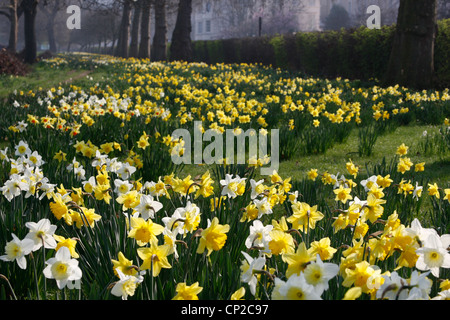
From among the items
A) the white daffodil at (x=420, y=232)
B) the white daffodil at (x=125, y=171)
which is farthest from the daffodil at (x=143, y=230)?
the white daffodil at (x=125, y=171)

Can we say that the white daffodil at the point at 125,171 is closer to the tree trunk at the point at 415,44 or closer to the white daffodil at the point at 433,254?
the white daffodil at the point at 433,254

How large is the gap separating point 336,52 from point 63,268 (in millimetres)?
15603

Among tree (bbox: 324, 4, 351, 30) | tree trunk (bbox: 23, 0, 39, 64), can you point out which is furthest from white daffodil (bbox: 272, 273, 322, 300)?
tree (bbox: 324, 4, 351, 30)

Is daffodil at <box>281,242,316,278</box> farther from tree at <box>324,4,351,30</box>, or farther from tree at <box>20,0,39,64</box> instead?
tree at <box>324,4,351,30</box>

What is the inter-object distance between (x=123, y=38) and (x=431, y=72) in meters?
23.1

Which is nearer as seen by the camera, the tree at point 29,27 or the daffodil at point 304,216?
the daffodil at point 304,216

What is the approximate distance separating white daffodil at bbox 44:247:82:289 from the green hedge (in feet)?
39.3

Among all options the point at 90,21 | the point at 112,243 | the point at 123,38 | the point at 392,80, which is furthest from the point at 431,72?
the point at 90,21

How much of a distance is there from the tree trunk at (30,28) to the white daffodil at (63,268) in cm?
1997

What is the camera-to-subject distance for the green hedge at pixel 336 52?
1188 cm

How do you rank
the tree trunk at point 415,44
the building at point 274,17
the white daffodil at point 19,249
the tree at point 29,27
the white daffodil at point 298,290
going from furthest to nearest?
the building at point 274,17
the tree at point 29,27
the tree trunk at point 415,44
the white daffodil at point 19,249
the white daffodil at point 298,290

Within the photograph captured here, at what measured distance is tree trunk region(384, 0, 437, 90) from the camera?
34.0ft

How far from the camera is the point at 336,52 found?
15836 mm
